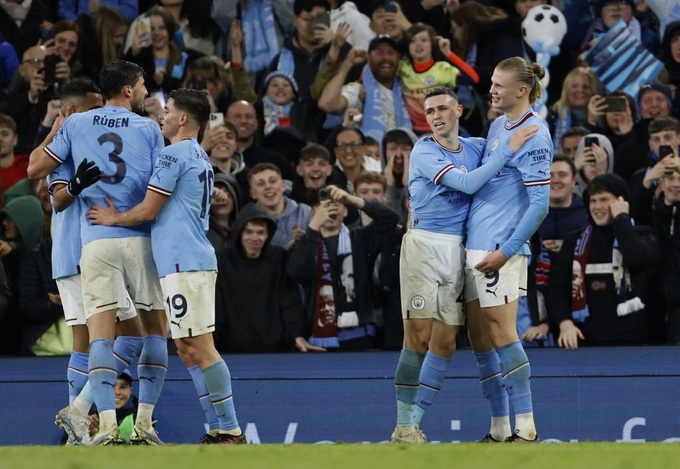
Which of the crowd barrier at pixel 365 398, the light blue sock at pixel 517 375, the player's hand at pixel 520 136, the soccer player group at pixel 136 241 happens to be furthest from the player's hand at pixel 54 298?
the player's hand at pixel 520 136

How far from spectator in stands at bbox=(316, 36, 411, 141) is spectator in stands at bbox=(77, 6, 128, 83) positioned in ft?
8.09

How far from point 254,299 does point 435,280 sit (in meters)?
2.53

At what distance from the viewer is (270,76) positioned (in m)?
13.7

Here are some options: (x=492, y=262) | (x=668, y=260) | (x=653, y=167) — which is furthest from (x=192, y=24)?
(x=492, y=262)

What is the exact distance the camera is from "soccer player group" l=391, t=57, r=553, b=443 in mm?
8375

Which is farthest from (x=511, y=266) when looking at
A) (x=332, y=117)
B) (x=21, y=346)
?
(x=332, y=117)

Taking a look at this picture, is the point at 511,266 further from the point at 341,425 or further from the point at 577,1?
the point at 577,1

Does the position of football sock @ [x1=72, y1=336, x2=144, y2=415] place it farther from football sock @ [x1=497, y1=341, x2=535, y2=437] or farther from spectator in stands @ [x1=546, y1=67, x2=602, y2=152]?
spectator in stands @ [x1=546, y1=67, x2=602, y2=152]

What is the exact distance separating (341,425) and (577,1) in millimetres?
6335

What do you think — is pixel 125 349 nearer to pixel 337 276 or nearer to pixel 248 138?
pixel 337 276

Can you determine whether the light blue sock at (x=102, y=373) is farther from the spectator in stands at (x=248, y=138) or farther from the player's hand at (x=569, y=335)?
the spectator in stands at (x=248, y=138)

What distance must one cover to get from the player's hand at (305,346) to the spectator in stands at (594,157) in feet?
10.1

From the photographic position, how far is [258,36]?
14625mm

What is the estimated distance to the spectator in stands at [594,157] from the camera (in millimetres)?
12133
